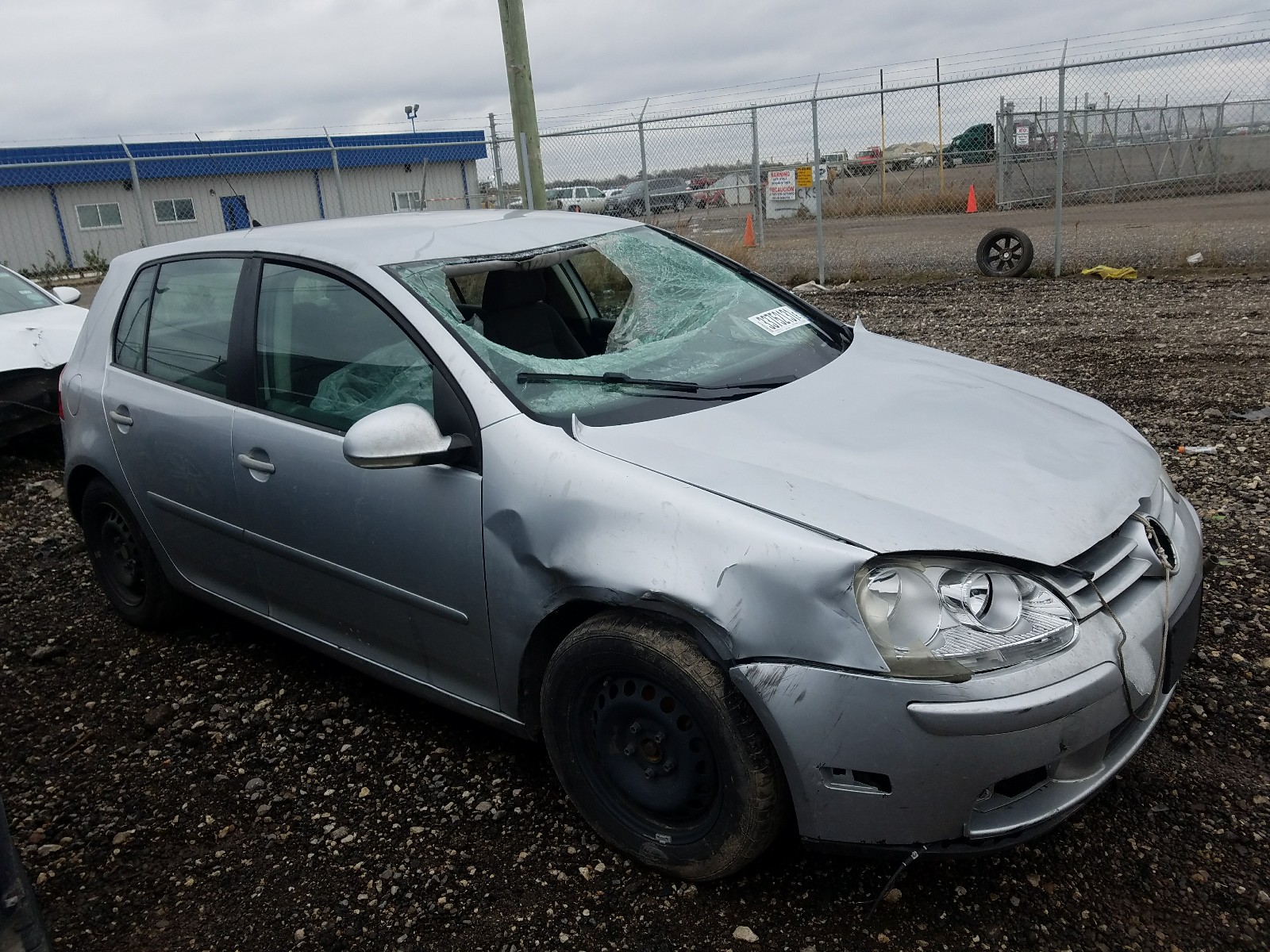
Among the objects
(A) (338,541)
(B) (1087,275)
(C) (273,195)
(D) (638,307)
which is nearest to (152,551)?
(A) (338,541)

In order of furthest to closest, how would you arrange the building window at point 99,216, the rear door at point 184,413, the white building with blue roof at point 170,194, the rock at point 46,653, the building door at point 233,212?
1. the building window at point 99,216
2. the white building with blue roof at point 170,194
3. the building door at point 233,212
4. the rock at point 46,653
5. the rear door at point 184,413

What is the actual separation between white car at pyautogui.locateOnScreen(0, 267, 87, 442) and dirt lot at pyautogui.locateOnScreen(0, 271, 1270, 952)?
2.62 meters

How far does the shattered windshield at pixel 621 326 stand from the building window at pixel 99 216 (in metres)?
31.1

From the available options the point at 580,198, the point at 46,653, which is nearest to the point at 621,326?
the point at 46,653

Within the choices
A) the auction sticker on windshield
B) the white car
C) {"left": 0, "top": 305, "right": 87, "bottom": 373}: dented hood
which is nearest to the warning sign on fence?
{"left": 0, "top": 305, "right": 87, "bottom": 373}: dented hood

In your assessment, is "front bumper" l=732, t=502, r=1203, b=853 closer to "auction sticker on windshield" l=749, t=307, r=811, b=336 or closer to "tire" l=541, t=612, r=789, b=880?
"tire" l=541, t=612, r=789, b=880

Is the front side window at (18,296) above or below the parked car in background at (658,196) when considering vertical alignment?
below

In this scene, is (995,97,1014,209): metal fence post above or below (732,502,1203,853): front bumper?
above

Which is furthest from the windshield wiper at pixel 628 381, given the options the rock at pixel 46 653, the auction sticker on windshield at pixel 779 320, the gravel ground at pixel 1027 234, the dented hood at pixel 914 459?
the gravel ground at pixel 1027 234

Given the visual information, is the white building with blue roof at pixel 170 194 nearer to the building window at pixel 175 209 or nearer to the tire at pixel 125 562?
the building window at pixel 175 209

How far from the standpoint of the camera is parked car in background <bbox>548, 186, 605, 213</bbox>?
15.3 m

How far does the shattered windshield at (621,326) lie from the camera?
108 inches

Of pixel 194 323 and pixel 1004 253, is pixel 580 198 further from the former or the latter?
pixel 194 323

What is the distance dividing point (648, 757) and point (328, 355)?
1581 mm
